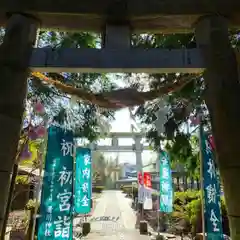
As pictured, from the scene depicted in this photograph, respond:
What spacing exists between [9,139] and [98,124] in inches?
81.4

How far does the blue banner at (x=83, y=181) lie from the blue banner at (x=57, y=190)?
2121 millimetres

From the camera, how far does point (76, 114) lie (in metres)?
4.11

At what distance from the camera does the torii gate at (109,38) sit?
2135 millimetres

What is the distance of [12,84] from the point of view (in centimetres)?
210

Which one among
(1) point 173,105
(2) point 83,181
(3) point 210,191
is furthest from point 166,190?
(1) point 173,105

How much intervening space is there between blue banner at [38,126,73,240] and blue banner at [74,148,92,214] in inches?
83.5

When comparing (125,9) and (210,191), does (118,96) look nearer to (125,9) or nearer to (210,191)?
(125,9)

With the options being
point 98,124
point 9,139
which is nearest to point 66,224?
point 98,124

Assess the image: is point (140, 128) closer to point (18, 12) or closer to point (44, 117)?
point (44, 117)

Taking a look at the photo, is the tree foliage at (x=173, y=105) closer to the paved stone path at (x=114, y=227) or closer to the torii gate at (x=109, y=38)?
the torii gate at (x=109, y=38)

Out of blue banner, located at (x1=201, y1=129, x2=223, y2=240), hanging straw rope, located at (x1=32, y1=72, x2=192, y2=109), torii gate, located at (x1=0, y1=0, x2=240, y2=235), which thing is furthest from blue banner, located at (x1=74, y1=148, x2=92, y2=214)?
torii gate, located at (x1=0, y1=0, x2=240, y2=235)

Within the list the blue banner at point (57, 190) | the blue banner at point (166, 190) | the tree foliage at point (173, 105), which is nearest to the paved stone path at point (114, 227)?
the blue banner at point (166, 190)

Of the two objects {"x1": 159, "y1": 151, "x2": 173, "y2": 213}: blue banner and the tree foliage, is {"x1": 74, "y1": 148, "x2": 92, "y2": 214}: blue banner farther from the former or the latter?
the tree foliage

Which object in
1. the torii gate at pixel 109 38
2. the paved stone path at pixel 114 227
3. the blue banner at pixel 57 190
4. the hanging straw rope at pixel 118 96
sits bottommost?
the paved stone path at pixel 114 227
